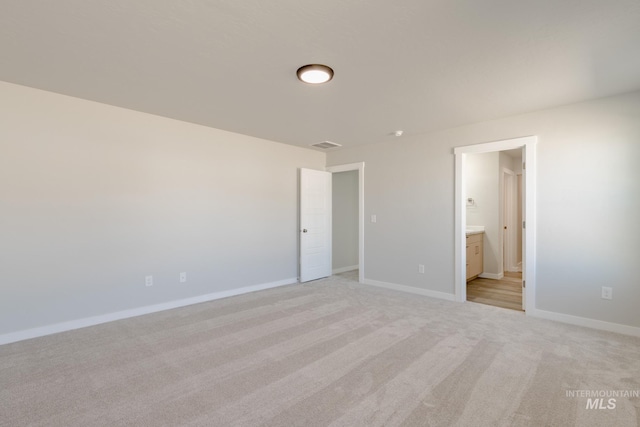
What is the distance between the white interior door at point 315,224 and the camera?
17.1 ft

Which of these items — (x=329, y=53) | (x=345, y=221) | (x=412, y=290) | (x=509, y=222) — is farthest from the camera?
(x=345, y=221)

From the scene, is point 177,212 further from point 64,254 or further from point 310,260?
point 310,260

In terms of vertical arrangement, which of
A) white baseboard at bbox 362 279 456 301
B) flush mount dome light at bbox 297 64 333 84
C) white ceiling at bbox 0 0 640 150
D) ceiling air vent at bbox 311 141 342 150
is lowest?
white baseboard at bbox 362 279 456 301

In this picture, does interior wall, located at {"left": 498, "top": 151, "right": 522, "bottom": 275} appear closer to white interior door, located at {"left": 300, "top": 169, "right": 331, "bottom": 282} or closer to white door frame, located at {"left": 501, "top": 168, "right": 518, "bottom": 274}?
white door frame, located at {"left": 501, "top": 168, "right": 518, "bottom": 274}

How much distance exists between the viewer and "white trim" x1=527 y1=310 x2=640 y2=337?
2.92 meters

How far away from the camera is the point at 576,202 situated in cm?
321

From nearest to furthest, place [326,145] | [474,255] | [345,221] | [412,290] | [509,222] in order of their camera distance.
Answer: [412,290] → [326,145] → [474,255] → [509,222] → [345,221]

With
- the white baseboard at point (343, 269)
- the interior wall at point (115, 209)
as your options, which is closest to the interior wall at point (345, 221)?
the white baseboard at point (343, 269)

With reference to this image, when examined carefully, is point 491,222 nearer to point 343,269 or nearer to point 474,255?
point 474,255

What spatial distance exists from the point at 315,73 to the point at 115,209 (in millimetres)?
2730

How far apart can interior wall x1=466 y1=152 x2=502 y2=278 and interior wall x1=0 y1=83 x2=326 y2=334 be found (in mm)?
4111

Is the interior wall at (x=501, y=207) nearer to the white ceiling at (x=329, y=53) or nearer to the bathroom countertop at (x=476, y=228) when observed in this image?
the bathroom countertop at (x=476, y=228)

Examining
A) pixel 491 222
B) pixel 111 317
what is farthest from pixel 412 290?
pixel 111 317

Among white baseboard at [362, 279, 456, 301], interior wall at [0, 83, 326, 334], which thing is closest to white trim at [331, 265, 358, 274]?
white baseboard at [362, 279, 456, 301]
